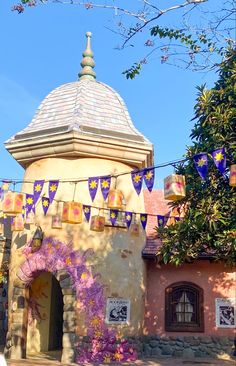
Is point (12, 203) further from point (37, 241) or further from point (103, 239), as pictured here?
point (103, 239)

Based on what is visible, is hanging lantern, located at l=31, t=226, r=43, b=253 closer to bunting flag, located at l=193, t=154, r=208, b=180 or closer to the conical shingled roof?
the conical shingled roof

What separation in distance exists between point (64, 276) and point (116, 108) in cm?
572

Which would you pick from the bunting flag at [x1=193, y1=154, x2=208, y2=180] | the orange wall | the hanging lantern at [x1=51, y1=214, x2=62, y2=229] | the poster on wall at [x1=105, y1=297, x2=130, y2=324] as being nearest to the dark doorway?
the poster on wall at [x1=105, y1=297, x2=130, y2=324]

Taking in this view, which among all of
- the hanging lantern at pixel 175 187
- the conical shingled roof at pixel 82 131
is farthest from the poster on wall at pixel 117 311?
the hanging lantern at pixel 175 187

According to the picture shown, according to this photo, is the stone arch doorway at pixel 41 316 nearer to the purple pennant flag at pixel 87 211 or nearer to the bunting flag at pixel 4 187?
the purple pennant flag at pixel 87 211

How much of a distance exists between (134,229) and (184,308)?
3014 millimetres

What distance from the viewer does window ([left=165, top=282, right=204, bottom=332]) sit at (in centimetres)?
1312

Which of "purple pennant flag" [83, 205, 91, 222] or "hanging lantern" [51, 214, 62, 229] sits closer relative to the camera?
"purple pennant flag" [83, 205, 91, 222]

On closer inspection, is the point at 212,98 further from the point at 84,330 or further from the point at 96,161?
the point at 84,330

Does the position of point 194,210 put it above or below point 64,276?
above

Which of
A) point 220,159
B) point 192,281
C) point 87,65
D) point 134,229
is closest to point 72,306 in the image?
point 134,229

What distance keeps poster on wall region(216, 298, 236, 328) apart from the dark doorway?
199 inches

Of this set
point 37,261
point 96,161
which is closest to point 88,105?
point 96,161

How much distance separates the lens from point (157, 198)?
55.5 feet
